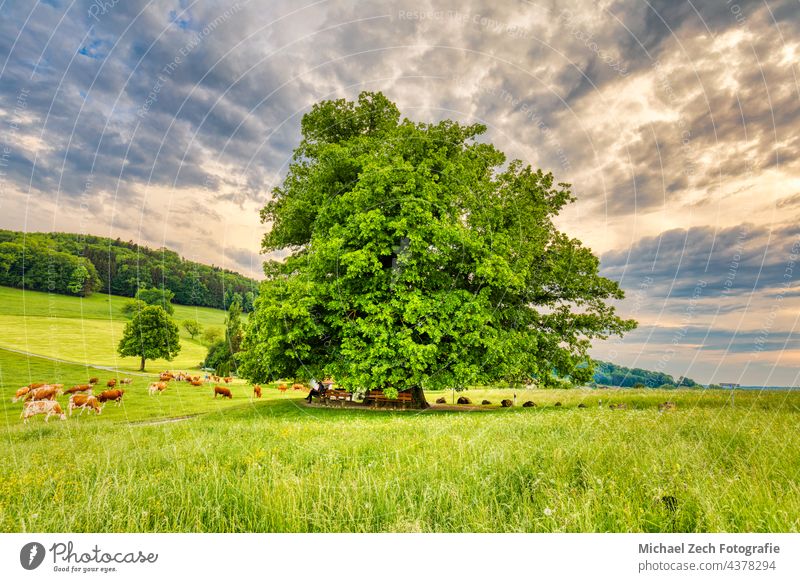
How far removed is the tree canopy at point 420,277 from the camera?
17.9 metres

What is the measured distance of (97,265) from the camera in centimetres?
3397

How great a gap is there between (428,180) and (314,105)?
430 inches

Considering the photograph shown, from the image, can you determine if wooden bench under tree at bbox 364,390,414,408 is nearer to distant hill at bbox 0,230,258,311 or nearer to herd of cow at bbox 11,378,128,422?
distant hill at bbox 0,230,258,311

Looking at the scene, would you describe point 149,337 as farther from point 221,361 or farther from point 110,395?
point 110,395

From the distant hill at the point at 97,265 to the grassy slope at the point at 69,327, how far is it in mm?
11846

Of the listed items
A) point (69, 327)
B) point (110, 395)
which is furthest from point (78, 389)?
point (69, 327)

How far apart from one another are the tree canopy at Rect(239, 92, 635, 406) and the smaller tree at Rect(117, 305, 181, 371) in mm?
32861

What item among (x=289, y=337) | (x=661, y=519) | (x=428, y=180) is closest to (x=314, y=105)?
(x=428, y=180)

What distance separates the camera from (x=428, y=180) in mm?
19500

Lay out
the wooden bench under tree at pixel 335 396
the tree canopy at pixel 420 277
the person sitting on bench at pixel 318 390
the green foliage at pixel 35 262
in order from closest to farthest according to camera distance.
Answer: the tree canopy at pixel 420 277 < the green foliage at pixel 35 262 < the wooden bench under tree at pixel 335 396 < the person sitting on bench at pixel 318 390
